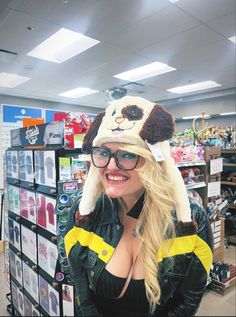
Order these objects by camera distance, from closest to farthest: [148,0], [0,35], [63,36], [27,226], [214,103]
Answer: [27,226]
[148,0]
[0,35]
[63,36]
[214,103]

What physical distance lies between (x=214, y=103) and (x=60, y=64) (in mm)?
4116

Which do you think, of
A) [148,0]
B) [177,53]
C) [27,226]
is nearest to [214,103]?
[177,53]

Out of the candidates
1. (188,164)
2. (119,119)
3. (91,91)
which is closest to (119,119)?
(119,119)

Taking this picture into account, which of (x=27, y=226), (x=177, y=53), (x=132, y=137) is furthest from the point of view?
(x=177, y=53)

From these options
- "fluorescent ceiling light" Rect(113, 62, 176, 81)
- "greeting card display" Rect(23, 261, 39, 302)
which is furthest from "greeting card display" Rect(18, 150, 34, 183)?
"fluorescent ceiling light" Rect(113, 62, 176, 81)

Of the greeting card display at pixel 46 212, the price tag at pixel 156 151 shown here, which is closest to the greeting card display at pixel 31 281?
the greeting card display at pixel 46 212

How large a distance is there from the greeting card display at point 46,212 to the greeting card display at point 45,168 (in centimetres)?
9

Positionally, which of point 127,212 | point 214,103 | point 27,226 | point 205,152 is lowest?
point 27,226

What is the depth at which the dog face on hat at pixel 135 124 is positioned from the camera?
2.00 feet

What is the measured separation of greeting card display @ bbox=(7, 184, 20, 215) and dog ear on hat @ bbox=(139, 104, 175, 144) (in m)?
1.31

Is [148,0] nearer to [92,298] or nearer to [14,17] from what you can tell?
[14,17]

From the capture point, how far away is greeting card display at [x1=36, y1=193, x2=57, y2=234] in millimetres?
1365

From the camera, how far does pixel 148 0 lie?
225cm

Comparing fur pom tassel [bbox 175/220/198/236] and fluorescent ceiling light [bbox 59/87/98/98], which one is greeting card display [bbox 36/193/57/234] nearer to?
fur pom tassel [bbox 175/220/198/236]
